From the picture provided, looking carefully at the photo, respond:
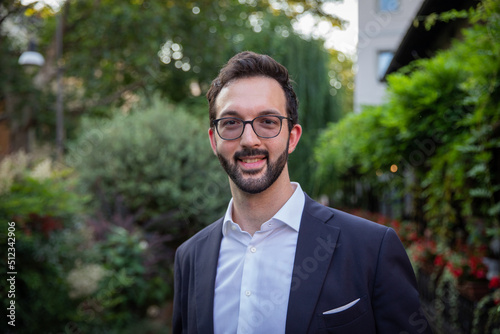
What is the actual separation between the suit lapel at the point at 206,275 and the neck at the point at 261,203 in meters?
0.18

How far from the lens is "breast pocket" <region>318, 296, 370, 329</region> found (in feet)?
5.37

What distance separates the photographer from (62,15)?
13047 mm

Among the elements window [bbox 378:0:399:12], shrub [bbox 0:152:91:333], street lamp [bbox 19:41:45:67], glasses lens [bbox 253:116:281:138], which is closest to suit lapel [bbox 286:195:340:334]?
glasses lens [bbox 253:116:281:138]

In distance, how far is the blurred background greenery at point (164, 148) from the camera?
13.0 feet

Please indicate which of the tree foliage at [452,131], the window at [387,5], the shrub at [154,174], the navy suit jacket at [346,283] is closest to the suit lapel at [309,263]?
the navy suit jacket at [346,283]

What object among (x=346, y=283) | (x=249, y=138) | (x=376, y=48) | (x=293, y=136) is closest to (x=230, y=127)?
(x=249, y=138)

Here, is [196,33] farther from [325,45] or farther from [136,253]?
[136,253]

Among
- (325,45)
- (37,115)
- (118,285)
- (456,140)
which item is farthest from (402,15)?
(118,285)

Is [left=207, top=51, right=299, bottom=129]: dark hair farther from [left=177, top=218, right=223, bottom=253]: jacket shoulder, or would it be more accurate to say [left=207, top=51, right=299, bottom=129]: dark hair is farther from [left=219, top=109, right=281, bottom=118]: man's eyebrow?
[left=177, top=218, right=223, bottom=253]: jacket shoulder

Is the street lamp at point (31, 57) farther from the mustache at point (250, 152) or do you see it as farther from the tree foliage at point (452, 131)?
the mustache at point (250, 152)

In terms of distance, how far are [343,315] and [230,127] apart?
0.92 meters

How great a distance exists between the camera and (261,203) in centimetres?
197

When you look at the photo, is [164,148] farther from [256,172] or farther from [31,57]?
[256,172]

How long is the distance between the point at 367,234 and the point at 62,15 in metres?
13.8
